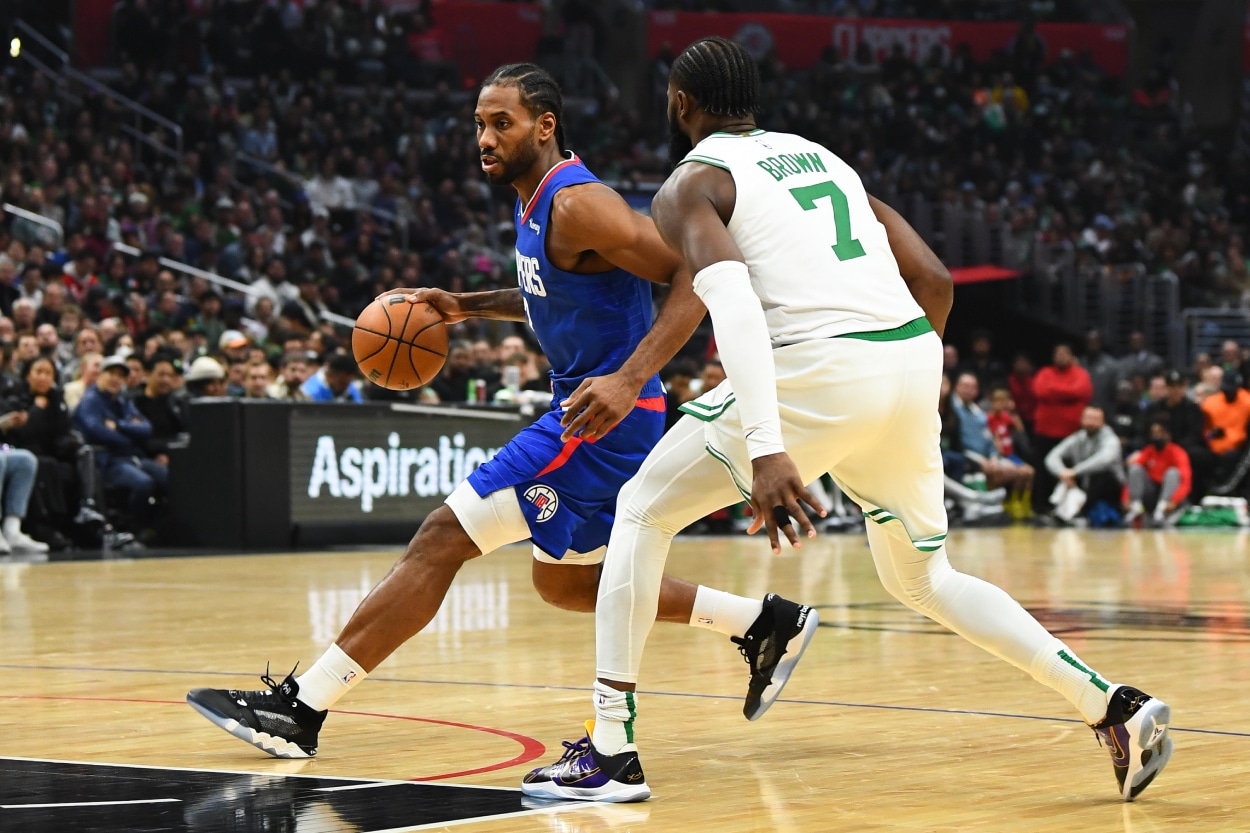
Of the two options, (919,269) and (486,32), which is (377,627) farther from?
(486,32)

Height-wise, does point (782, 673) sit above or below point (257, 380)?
below

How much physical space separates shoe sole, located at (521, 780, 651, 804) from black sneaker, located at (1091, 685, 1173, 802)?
114 centimetres

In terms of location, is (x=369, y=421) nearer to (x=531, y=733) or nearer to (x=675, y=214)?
(x=531, y=733)

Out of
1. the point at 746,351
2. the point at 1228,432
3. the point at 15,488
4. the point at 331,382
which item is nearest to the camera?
the point at 746,351

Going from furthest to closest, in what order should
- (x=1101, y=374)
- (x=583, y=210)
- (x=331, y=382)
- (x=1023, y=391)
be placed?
(x=1101, y=374) → (x=1023, y=391) → (x=331, y=382) → (x=583, y=210)

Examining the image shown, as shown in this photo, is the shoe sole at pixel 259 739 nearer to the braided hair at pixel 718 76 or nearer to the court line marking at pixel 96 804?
the court line marking at pixel 96 804

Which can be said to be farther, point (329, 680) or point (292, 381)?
point (292, 381)

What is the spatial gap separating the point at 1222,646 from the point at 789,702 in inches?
98.9

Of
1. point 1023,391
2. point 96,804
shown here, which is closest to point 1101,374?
point 1023,391

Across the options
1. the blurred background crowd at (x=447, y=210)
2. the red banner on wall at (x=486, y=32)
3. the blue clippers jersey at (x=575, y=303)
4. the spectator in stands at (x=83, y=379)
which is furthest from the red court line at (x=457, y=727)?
the red banner on wall at (x=486, y=32)

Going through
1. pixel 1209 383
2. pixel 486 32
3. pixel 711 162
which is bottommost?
pixel 1209 383

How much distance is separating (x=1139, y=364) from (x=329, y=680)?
18303 mm

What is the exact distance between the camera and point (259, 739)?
4.54 meters

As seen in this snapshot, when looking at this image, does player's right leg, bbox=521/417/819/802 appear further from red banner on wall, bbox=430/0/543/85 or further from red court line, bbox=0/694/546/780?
red banner on wall, bbox=430/0/543/85
